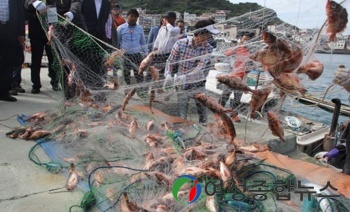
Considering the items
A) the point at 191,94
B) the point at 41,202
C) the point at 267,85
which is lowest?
the point at 41,202

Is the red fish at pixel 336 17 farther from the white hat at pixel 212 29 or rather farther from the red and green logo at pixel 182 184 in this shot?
the white hat at pixel 212 29

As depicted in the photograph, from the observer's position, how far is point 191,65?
16.3 feet

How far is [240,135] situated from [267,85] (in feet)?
7.62

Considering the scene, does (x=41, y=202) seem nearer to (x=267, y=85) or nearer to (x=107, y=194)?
(x=107, y=194)

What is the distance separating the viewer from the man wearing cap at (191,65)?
454 centimetres

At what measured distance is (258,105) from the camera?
3303 mm

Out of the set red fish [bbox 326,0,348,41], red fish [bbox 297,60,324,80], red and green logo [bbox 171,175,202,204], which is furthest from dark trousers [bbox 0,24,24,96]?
red fish [bbox 326,0,348,41]

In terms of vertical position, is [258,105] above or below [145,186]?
above

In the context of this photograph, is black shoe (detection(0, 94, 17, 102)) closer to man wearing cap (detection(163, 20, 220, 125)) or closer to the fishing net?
the fishing net

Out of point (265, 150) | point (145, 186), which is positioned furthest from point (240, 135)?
point (145, 186)

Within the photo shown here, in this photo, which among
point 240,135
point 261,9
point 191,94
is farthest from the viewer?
point 240,135

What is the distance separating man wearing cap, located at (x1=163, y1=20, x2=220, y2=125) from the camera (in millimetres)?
4535

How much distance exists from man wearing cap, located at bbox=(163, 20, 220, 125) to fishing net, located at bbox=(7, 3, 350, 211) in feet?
0.15

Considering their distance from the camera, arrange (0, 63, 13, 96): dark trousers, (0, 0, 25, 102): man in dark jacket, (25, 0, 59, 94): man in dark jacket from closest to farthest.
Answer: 1. (0, 0, 25, 102): man in dark jacket
2. (0, 63, 13, 96): dark trousers
3. (25, 0, 59, 94): man in dark jacket
